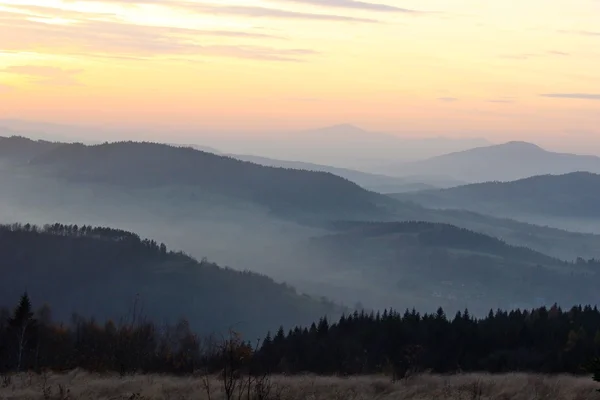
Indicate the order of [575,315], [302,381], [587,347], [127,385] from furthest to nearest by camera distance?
[575,315] < [587,347] < [302,381] < [127,385]

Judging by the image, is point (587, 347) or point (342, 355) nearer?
point (587, 347)

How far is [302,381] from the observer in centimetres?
2312

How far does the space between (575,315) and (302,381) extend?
5772 cm

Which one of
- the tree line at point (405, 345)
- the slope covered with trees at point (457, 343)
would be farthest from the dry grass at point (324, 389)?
the slope covered with trees at point (457, 343)

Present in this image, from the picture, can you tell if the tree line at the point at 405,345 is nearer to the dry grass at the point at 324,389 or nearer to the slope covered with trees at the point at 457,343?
the slope covered with trees at the point at 457,343

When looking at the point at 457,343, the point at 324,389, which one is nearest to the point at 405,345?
the point at 457,343

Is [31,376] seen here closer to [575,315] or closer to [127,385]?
[127,385]

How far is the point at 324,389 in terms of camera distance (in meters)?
21.9

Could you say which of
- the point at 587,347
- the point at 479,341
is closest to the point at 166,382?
the point at 587,347

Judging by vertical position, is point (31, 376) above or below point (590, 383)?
below

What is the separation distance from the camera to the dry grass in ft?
67.6

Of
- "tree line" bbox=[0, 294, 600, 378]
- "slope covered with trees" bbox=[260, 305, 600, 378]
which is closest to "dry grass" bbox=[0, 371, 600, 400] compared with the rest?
"tree line" bbox=[0, 294, 600, 378]

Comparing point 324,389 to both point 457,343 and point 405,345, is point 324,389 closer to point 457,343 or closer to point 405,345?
point 405,345

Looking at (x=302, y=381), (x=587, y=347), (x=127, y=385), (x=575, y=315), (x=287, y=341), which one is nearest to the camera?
(x=127, y=385)
